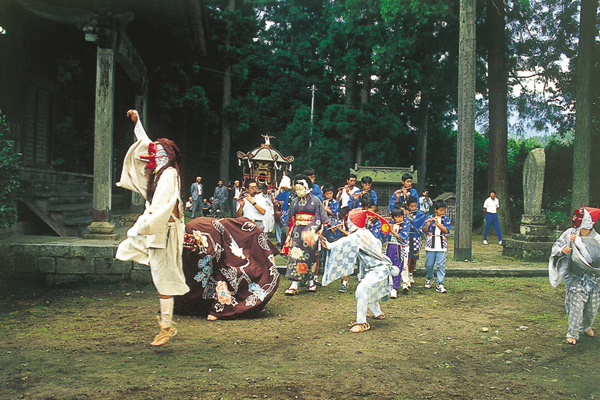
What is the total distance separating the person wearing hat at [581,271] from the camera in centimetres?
522

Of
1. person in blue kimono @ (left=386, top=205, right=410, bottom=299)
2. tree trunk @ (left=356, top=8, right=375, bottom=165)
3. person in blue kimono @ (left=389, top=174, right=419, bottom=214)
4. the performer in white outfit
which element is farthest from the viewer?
tree trunk @ (left=356, top=8, right=375, bottom=165)

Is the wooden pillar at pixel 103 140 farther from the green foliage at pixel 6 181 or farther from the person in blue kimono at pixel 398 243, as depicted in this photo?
the person in blue kimono at pixel 398 243

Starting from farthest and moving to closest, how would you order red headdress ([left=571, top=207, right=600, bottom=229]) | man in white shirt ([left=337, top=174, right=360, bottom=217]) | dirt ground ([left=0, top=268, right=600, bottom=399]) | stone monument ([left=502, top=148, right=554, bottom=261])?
stone monument ([left=502, top=148, right=554, bottom=261]) → man in white shirt ([left=337, top=174, right=360, bottom=217]) → red headdress ([left=571, top=207, right=600, bottom=229]) → dirt ground ([left=0, top=268, right=600, bottom=399])

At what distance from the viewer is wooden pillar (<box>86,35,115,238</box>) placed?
8727 mm

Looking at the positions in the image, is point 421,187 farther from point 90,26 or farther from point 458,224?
point 90,26

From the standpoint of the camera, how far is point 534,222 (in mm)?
11055

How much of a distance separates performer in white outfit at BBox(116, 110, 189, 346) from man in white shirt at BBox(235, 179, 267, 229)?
9.21 feet

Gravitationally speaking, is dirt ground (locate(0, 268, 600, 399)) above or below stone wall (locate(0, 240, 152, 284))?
below

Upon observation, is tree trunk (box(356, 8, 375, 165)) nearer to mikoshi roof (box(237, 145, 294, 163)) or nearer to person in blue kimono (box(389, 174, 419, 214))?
mikoshi roof (box(237, 145, 294, 163))

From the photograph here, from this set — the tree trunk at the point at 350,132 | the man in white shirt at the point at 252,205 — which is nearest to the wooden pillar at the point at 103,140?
the man in white shirt at the point at 252,205

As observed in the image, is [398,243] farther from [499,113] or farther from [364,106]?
[364,106]

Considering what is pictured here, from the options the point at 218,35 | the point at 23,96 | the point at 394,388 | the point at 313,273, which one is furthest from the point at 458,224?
the point at 218,35

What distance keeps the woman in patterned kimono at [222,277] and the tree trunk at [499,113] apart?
13.7 m

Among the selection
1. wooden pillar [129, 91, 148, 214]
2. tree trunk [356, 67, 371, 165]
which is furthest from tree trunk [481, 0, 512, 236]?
wooden pillar [129, 91, 148, 214]
